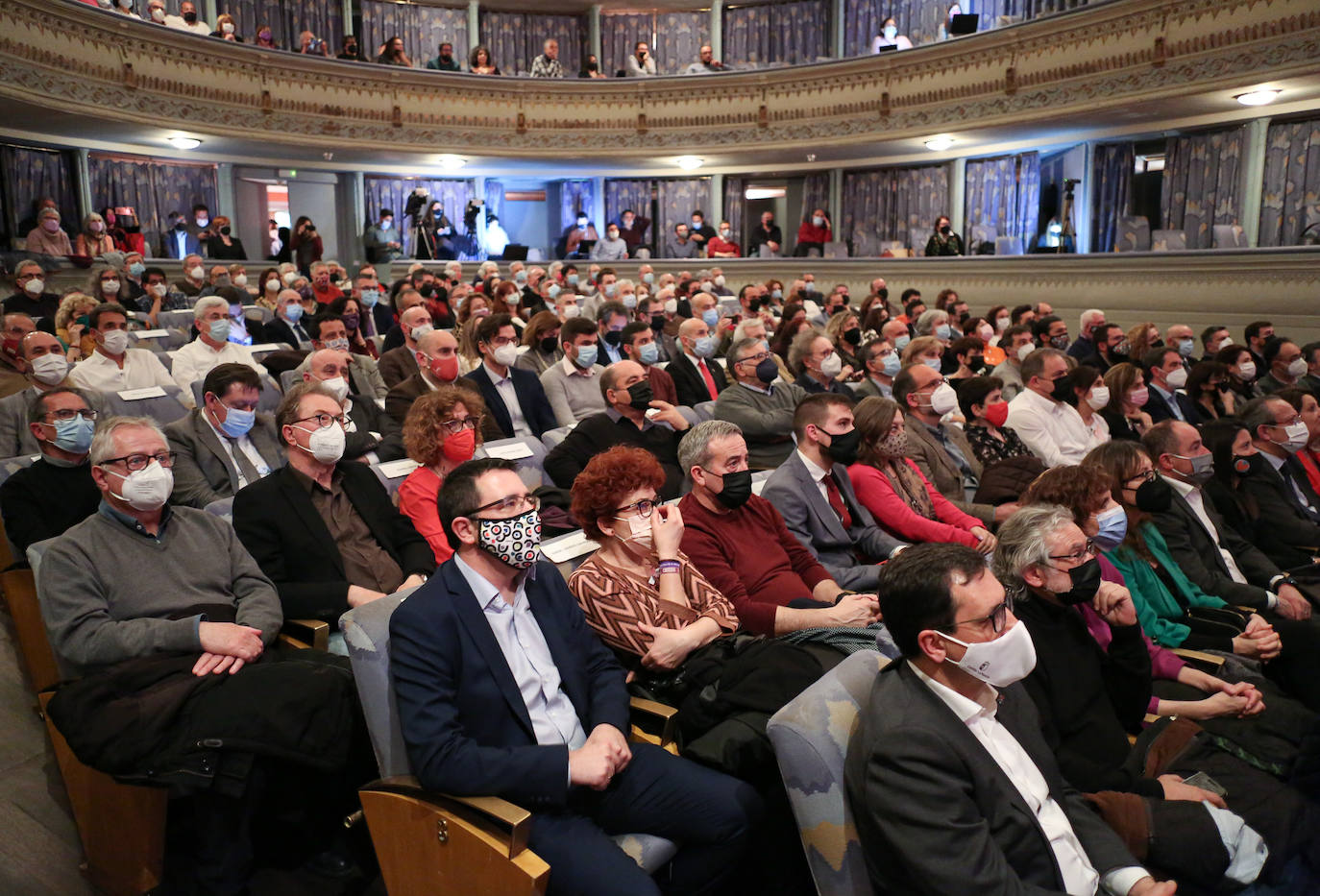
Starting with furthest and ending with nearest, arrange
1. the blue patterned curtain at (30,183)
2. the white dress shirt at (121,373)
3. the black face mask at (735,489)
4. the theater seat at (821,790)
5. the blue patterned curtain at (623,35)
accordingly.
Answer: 1. the blue patterned curtain at (623,35)
2. the blue patterned curtain at (30,183)
3. the white dress shirt at (121,373)
4. the black face mask at (735,489)
5. the theater seat at (821,790)

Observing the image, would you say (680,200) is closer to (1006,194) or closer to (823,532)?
(1006,194)

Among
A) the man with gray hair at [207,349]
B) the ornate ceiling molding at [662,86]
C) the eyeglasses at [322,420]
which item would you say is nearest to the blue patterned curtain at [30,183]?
the ornate ceiling molding at [662,86]

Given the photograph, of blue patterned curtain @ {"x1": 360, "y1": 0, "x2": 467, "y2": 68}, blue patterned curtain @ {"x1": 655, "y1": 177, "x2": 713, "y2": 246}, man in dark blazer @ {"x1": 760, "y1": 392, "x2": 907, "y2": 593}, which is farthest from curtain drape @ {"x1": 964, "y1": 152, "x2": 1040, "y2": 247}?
man in dark blazer @ {"x1": 760, "y1": 392, "x2": 907, "y2": 593}

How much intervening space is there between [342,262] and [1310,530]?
→ 50.7 feet

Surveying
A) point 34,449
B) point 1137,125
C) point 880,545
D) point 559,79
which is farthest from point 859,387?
point 559,79

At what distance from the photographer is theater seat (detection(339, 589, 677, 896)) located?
1907 millimetres

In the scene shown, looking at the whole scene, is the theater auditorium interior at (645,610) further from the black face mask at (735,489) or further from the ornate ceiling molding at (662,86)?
the ornate ceiling molding at (662,86)

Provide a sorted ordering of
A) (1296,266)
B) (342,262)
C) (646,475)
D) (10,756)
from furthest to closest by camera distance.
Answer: (342,262), (1296,266), (10,756), (646,475)

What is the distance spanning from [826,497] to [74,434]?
2.66 meters

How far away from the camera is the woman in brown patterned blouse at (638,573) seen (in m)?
2.60

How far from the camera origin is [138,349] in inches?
223

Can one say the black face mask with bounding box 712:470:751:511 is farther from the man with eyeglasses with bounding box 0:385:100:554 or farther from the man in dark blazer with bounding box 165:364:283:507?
the man with eyeglasses with bounding box 0:385:100:554

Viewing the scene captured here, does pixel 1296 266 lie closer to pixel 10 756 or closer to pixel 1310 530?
pixel 1310 530

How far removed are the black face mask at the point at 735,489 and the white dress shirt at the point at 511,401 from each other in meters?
2.32
